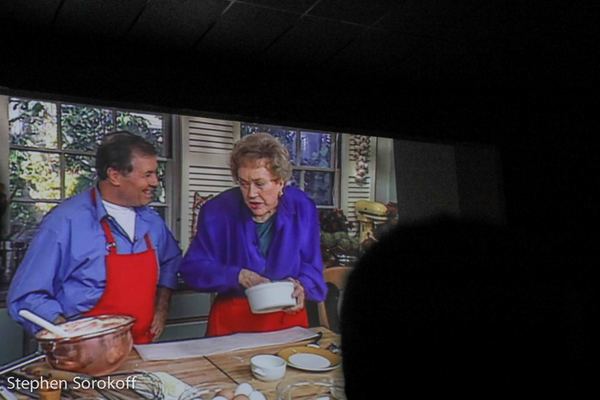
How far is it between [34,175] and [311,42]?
91 cm

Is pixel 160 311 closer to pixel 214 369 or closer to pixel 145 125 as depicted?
pixel 214 369

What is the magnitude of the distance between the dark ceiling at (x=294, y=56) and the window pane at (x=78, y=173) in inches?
7.1

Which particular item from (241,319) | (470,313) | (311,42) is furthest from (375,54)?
(470,313)

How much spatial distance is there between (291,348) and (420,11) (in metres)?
1.14

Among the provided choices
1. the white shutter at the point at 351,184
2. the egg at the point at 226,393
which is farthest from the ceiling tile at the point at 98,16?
the egg at the point at 226,393

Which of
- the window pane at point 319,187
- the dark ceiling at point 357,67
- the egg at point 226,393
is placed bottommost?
the egg at point 226,393

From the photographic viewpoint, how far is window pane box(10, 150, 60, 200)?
5.18ft

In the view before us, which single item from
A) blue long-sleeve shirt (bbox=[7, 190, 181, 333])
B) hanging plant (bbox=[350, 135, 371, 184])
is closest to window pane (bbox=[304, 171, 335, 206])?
hanging plant (bbox=[350, 135, 371, 184])

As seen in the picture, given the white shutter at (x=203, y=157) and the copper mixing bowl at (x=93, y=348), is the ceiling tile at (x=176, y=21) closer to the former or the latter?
the white shutter at (x=203, y=157)

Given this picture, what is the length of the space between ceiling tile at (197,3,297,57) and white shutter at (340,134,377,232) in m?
0.46

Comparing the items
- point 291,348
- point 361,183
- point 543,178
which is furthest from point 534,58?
point 291,348

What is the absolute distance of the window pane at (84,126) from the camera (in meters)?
1.65

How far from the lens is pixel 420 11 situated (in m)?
1.67

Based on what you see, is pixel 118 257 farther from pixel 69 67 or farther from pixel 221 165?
pixel 69 67
